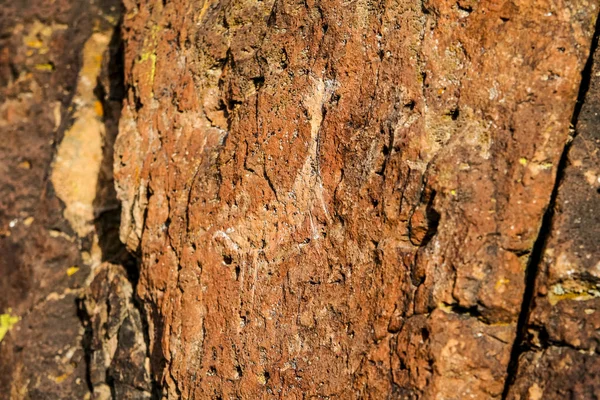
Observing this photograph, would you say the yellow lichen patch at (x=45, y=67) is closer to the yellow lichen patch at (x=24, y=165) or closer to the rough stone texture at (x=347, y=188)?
the yellow lichen patch at (x=24, y=165)

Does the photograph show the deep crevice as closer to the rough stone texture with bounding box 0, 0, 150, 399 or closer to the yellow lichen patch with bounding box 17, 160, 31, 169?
the rough stone texture with bounding box 0, 0, 150, 399

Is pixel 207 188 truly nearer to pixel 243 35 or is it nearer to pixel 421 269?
pixel 243 35

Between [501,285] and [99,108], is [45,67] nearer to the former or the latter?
[99,108]

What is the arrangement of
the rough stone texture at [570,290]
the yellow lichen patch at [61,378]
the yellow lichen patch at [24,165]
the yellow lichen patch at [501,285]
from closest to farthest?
the rough stone texture at [570,290] < the yellow lichen patch at [501,285] < the yellow lichen patch at [61,378] < the yellow lichen patch at [24,165]

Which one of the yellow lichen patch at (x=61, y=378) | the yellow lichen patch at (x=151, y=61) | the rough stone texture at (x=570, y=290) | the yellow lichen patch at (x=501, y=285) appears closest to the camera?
the rough stone texture at (x=570, y=290)

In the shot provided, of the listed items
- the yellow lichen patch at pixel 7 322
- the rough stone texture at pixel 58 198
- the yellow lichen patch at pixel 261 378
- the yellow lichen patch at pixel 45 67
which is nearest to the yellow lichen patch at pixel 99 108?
the rough stone texture at pixel 58 198

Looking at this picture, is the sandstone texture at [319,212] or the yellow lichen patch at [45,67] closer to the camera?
the sandstone texture at [319,212]
